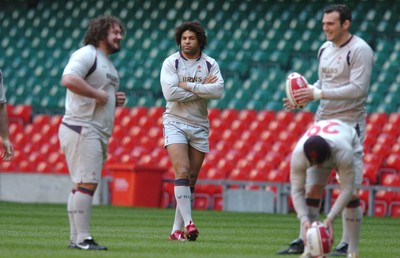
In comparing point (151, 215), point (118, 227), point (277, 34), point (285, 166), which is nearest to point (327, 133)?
point (118, 227)

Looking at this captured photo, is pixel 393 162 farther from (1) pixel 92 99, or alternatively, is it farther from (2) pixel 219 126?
(1) pixel 92 99

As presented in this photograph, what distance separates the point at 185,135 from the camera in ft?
39.8

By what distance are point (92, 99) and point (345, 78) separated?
2177mm

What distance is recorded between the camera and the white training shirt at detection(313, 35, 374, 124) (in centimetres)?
967

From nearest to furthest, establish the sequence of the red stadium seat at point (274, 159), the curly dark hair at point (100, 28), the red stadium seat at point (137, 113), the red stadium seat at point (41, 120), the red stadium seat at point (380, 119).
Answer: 1. the curly dark hair at point (100, 28)
2. the red stadium seat at point (380, 119)
3. the red stadium seat at point (274, 159)
4. the red stadium seat at point (137, 113)
5. the red stadium seat at point (41, 120)

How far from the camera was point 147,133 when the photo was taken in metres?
25.3

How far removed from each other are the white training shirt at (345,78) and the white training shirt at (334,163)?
0.61m

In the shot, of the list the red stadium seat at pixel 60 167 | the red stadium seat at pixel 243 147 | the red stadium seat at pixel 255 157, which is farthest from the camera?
the red stadium seat at pixel 60 167

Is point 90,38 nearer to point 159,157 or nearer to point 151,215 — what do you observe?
point 151,215

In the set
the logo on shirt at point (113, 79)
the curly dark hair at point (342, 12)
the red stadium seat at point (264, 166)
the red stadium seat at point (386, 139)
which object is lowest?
the red stadium seat at point (264, 166)

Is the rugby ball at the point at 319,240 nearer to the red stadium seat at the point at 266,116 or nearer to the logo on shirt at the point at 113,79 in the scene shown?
the logo on shirt at the point at 113,79

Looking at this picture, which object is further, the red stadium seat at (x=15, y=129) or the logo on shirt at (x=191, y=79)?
the red stadium seat at (x=15, y=129)

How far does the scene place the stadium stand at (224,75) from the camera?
2306 centimetres

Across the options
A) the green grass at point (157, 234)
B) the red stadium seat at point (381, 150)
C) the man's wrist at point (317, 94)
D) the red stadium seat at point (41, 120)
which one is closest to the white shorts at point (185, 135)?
the green grass at point (157, 234)
